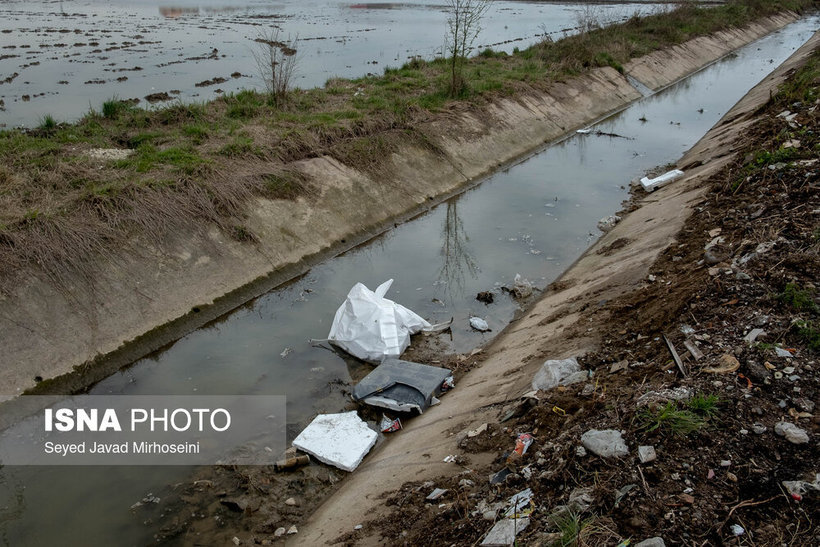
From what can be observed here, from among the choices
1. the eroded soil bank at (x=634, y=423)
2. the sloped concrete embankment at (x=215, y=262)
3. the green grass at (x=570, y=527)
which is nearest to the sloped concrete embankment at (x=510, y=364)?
the eroded soil bank at (x=634, y=423)

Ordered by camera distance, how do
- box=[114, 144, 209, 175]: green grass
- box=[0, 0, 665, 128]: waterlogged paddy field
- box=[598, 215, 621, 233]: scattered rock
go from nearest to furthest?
box=[114, 144, 209, 175]: green grass
box=[598, 215, 621, 233]: scattered rock
box=[0, 0, 665, 128]: waterlogged paddy field

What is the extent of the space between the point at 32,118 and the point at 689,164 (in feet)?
43.7

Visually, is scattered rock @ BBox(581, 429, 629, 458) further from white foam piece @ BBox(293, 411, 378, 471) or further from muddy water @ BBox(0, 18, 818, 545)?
muddy water @ BBox(0, 18, 818, 545)

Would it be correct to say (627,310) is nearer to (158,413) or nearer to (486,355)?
(486,355)

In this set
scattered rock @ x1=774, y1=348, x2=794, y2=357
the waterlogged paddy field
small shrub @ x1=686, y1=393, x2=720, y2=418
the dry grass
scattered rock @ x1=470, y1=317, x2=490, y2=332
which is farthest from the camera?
the waterlogged paddy field

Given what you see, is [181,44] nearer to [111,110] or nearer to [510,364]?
[111,110]

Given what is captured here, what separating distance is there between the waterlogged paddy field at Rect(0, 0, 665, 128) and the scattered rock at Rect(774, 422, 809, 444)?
42.2 feet

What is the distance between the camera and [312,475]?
16.8 feet

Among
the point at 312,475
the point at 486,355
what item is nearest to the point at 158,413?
the point at 312,475

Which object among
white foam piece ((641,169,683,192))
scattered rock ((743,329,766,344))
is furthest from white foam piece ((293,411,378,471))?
white foam piece ((641,169,683,192))

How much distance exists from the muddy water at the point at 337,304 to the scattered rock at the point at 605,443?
3.00m

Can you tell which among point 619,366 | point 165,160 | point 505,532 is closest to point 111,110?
point 165,160

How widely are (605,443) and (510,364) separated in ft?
7.75

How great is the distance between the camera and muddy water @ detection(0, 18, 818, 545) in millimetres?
4750
